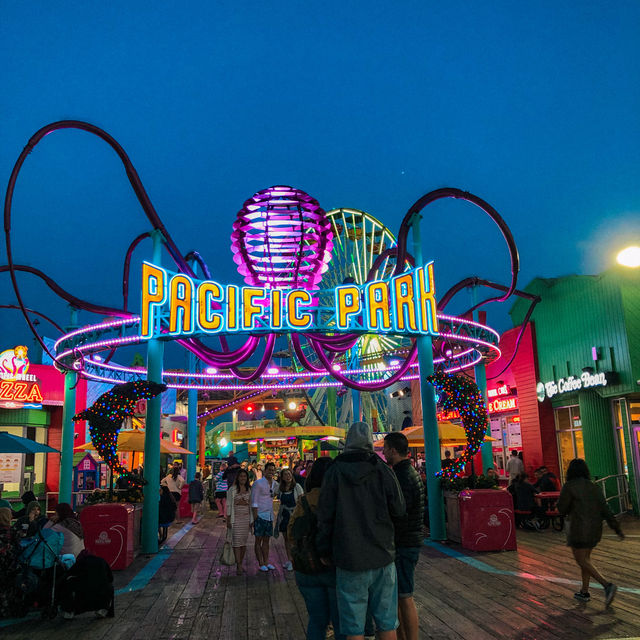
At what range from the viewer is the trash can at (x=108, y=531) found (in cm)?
1034

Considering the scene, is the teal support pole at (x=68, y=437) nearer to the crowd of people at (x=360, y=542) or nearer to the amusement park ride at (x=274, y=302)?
the amusement park ride at (x=274, y=302)

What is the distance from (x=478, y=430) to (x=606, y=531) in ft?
13.5

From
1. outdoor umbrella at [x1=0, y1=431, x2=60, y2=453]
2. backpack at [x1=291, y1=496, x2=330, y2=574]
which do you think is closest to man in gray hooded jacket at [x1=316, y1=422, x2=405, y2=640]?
backpack at [x1=291, y1=496, x2=330, y2=574]

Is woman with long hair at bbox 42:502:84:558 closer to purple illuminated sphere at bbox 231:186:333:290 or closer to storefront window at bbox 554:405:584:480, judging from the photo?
purple illuminated sphere at bbox 231:186:333:290

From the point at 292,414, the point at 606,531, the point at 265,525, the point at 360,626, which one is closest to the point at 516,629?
the point at 360,626

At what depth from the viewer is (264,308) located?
40.7ft

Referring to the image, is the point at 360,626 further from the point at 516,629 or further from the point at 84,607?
the point at 84,607

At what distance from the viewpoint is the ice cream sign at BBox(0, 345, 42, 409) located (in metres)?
22.3

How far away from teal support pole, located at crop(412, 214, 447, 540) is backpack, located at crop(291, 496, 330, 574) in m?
8.49

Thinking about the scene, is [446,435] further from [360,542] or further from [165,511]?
[360,542]

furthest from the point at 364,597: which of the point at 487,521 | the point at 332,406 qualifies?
the point at 332,406

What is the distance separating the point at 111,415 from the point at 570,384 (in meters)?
13.1

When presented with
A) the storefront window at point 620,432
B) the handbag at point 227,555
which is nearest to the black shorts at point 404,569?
the handbag at point 227,555

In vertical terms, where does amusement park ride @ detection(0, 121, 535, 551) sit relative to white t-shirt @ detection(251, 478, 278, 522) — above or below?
above
